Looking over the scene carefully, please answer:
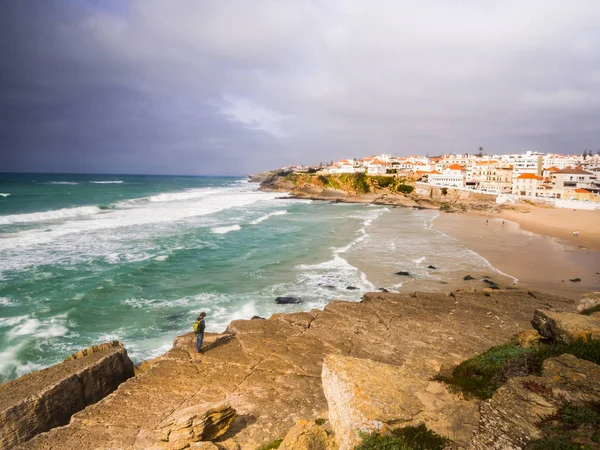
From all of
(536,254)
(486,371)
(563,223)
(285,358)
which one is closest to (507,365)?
(486,371)

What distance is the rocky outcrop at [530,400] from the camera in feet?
17.0

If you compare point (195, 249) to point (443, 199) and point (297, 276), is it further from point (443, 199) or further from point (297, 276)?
point (443, 199)

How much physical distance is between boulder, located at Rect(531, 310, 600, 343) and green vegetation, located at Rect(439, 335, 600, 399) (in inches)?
10.1

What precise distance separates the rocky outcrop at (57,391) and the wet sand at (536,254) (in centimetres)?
2318

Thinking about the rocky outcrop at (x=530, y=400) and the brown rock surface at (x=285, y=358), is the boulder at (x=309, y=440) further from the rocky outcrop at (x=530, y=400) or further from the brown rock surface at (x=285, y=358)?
the rocky outcrop at (x=530, y=400)

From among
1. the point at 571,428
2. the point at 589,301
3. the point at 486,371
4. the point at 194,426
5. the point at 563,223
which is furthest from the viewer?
the point at 563,223

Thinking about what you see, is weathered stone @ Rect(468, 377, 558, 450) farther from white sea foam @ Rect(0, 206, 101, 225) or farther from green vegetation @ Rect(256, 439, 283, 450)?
white sea foam @ Rect(0, 206, 101, 225)

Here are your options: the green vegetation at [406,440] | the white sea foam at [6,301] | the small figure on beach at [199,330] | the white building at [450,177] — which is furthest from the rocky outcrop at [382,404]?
the white building at [450,177]

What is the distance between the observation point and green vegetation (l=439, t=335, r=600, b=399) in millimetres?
7383

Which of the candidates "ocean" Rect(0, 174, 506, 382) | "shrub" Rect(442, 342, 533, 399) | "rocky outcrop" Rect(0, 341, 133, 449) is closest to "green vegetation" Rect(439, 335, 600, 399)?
"shrub" Rect(442, 342, 533, 399)

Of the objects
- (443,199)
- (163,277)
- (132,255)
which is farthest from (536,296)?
(443,199)

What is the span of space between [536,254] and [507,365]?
93.0 ft

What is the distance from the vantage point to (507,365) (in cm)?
787

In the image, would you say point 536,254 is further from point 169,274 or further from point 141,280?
point 141,280
